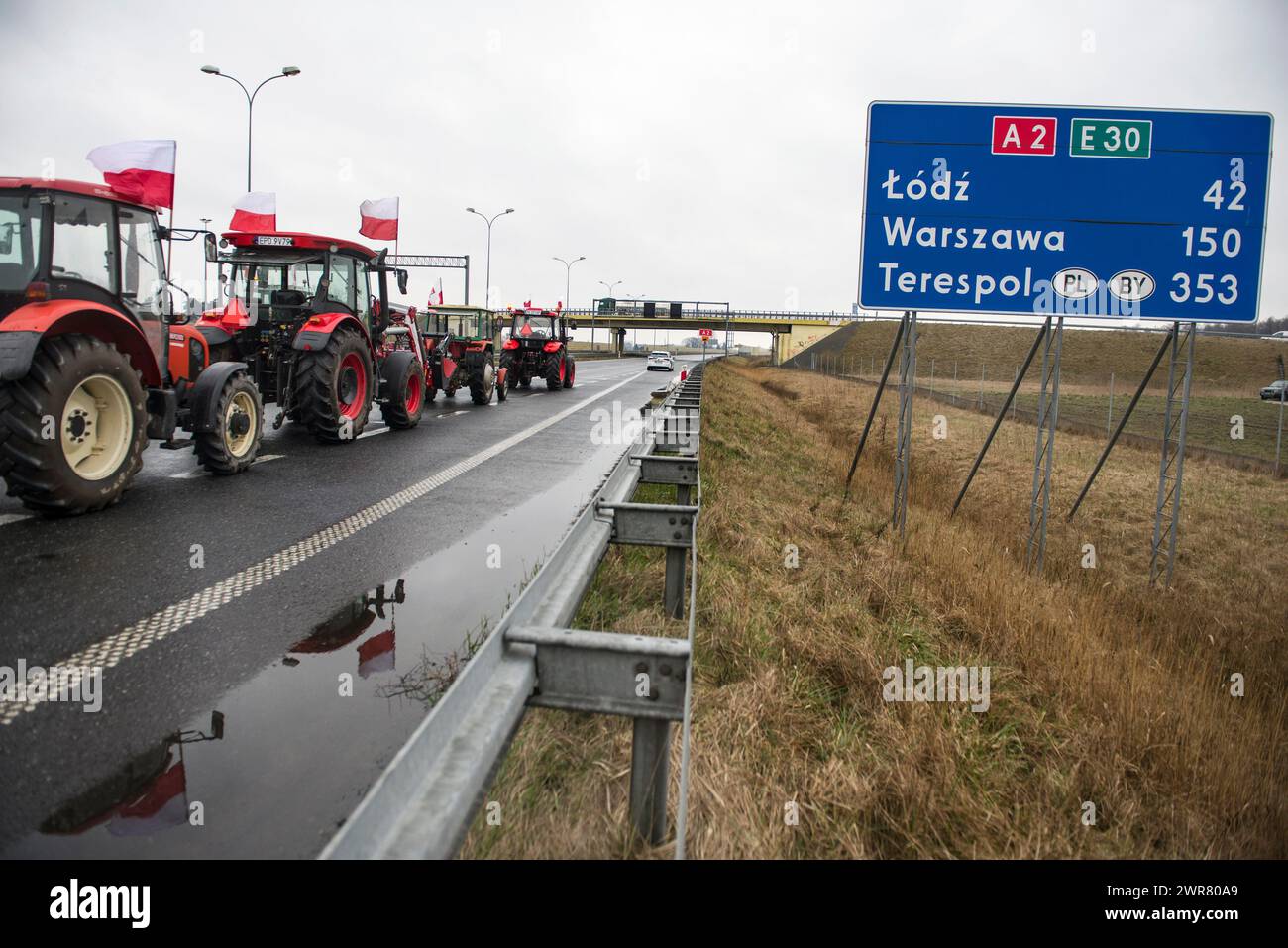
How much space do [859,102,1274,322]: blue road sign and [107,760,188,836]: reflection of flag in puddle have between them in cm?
709

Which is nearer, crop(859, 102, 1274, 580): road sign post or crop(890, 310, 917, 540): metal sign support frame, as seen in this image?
crop(859, 102, 1274, 580): road sign post

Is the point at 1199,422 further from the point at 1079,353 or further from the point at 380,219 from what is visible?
the point at 1079,353

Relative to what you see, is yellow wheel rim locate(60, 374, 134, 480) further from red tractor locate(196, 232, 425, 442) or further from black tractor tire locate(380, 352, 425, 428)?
black tractor tire locate(380, 352, 425, 428)

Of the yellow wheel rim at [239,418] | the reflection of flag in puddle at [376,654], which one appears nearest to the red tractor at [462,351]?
the yellow wheel rim at [239,418]

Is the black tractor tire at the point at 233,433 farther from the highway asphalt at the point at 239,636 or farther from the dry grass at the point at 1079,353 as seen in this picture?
the dry grass at the point at 1079,353

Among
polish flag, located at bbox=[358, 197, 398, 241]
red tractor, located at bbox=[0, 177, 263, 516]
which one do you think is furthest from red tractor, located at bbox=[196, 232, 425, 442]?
red tractor, located at bbox=[0, 177, 263, 516]

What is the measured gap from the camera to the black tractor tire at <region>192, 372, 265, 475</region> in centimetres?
810

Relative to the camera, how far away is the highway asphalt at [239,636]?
2.64 metres

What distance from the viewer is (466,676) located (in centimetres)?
187

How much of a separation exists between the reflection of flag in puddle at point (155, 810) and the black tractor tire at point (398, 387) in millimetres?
10231

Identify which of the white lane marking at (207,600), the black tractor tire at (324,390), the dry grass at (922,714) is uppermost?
the black tractor tire at (324,390)

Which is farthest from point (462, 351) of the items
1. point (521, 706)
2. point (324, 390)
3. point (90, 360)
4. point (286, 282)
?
point (521, 706)
